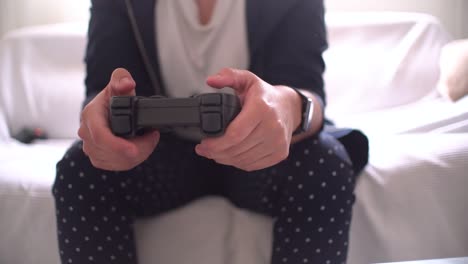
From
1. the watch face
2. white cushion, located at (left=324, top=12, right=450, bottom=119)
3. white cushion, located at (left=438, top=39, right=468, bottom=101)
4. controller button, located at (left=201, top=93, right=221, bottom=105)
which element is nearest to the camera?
controller button, located at (left=201, top=93, right=221, bottom=105)

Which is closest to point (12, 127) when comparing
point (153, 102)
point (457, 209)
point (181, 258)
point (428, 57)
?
point (181, 258)

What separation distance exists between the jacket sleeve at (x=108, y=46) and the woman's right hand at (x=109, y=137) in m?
0.16

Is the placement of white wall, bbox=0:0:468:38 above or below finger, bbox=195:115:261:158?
above

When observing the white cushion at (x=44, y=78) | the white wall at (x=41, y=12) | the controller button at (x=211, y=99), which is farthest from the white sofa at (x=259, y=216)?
the controller button at (x=211, y=99)

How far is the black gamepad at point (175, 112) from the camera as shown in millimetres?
238

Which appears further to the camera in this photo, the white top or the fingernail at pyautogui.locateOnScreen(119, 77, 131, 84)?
the white top

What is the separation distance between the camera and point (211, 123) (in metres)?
0.24

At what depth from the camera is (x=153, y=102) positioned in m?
0.24

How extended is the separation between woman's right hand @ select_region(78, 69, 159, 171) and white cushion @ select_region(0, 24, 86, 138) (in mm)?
541

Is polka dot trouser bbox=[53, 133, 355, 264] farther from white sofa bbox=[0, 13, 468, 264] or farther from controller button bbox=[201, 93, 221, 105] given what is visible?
controller button bbox=[201, 93, 221, 105]

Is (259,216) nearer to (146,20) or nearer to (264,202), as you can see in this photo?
(264,202)

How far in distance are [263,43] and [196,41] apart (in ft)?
0.28

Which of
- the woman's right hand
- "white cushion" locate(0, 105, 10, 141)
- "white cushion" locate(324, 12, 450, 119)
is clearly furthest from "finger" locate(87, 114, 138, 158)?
"white cushion" locate(324, 12, 450, 119)

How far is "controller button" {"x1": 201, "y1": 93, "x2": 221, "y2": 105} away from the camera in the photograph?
236 mm
